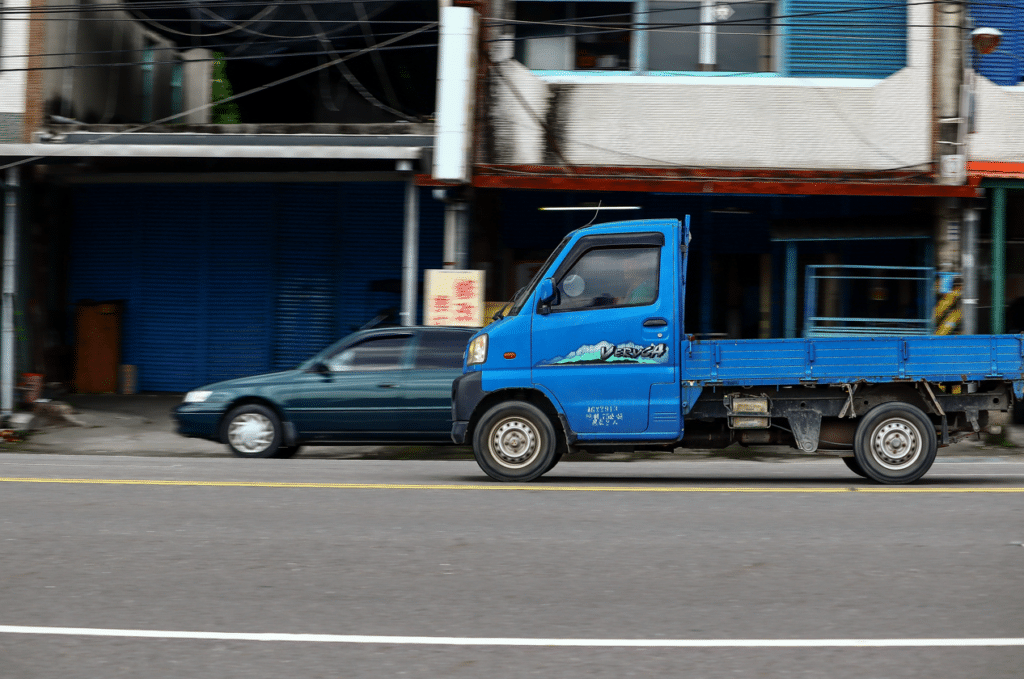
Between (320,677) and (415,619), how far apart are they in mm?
929

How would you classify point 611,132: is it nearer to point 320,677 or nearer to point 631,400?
point 631,400

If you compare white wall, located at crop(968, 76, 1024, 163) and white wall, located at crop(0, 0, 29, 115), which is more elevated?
white wall, located at crop(0, 0, 29, 115)

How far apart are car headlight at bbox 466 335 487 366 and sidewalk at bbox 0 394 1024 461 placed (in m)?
4.04

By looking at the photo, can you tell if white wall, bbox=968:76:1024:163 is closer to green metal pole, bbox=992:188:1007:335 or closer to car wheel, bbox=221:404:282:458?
green metal pole, bbox=992:188:1007:335

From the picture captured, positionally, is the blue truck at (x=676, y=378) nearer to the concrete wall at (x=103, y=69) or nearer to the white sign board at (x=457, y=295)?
the white sign board at (x=457, y=295)

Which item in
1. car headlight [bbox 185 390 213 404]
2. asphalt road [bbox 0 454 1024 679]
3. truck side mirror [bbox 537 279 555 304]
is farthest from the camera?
car headlight [bbox 185 390 213 404]

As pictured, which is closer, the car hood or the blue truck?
the blue truck

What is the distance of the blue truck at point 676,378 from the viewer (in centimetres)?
1016

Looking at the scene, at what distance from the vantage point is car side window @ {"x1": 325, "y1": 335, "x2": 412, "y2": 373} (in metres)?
13.6

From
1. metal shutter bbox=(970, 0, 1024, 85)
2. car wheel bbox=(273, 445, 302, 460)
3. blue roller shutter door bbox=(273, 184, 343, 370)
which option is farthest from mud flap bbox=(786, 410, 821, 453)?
blue roller shutter door bbox=(273, 184, 343, 370)

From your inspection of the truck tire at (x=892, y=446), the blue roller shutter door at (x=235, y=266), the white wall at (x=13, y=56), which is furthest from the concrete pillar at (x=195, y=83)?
the truck tire at (x=892, y=446)

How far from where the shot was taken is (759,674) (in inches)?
179

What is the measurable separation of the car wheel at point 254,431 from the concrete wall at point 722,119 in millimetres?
5634

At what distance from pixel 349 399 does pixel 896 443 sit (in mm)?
6195
